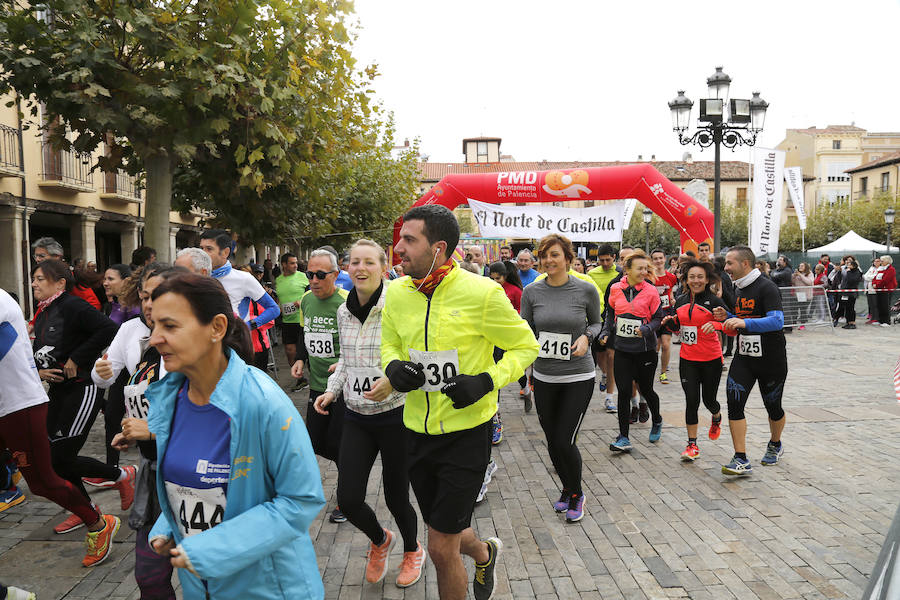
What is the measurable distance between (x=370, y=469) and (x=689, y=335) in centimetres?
355

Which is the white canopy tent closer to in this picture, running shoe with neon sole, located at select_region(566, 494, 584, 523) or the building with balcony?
the building with balcony

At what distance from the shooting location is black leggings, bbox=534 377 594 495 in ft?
15.3

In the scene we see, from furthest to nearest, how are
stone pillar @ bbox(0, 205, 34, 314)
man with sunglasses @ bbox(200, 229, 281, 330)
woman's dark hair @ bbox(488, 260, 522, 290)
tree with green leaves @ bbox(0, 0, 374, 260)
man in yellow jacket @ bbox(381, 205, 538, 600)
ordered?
stone pillar @ bbox(0, 205, 34, 314) < woman's dark hair @ bbox(488, 260, 522, 290) < tree with green leaves @ bbox(0, 0, 374, 260) < man with sunglasses @ bbox(200, 229, 281, 330) < man in yellow jacket @ bbox(381, 205, 538, 600)

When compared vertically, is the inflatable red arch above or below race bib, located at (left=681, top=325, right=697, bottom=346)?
above

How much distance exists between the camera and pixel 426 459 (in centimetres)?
312

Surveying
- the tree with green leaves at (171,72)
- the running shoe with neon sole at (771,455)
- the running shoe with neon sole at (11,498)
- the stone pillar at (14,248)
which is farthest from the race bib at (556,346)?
the stone pillar at (14,248)

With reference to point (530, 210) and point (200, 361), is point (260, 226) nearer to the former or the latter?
point (530, 210)

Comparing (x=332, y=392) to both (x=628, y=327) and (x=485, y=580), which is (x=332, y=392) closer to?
(x=485, y=580)

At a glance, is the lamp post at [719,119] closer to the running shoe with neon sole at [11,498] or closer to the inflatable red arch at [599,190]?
the inflatable red arch at [599,190]

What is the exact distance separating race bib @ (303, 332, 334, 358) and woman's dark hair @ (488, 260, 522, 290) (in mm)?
3428

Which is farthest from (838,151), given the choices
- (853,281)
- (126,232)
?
(126,232)

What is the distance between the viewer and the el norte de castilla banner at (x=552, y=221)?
1299cm

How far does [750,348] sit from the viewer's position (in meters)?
5.69

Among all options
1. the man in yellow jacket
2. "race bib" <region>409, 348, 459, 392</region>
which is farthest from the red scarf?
"race bib" <region>409, 348, 459, 392</region>
